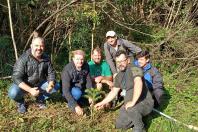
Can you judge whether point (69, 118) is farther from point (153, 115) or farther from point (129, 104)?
point (153, 115)

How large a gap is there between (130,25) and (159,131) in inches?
144

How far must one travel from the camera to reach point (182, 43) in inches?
345

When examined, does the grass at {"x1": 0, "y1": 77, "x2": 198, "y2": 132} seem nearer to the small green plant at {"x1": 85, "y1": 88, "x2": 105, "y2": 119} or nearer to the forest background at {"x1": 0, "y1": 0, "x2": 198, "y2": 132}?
the forest background at {"x1": 0, "y1": 0, "x2": 198, "y2": 132}

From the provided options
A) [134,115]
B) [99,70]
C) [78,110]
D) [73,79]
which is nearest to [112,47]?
[99,70]

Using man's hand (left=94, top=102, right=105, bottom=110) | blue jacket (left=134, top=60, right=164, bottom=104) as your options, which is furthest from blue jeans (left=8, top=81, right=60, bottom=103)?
blue jacket (left=134, top=60, right=164, bottom=104)

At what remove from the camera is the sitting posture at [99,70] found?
23.6 feet

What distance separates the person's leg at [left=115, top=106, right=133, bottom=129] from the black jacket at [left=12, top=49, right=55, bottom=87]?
4.01 ft

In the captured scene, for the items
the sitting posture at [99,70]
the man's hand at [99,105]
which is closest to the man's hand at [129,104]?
the man's hand at [99,105]

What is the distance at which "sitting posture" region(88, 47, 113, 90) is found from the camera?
719cm

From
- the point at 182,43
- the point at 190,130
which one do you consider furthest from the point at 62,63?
the point at 190,130

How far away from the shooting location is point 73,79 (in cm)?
660

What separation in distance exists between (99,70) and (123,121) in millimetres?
1526

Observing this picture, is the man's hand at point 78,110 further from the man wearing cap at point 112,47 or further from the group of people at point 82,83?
the man wearing cap at point 112,47

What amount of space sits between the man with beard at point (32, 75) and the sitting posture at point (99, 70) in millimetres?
908
